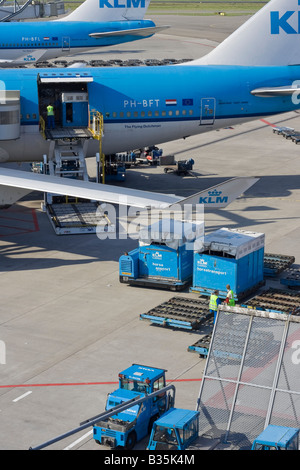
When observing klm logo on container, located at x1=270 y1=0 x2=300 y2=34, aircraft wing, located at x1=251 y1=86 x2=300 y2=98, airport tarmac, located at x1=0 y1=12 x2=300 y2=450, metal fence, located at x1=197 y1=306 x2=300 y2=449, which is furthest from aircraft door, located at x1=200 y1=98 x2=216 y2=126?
metal fence, located at x1=197 y1=306 x2=300 y2=449

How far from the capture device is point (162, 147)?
5341 centimetres

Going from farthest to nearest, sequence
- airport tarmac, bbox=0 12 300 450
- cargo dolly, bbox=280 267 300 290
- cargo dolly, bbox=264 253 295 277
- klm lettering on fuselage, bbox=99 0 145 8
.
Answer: klm lettering on fuselage, bbox=99 0 145 8
cargo dolly, bbox=264 253 295 277
cargo dolly, bbox=280 267 300 290
airport tarmac, bbox=0 12 300 450

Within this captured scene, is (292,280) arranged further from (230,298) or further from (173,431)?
(173,431)

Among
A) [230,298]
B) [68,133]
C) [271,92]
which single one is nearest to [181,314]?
[230,298]

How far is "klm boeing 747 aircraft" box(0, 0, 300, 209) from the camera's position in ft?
130

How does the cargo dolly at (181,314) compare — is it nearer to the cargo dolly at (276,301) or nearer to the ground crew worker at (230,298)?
the ground crew worker at (230,298)

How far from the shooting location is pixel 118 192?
32750mm

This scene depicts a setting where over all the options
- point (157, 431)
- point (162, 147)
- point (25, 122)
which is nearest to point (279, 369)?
point (157, 431)

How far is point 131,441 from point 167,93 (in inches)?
979

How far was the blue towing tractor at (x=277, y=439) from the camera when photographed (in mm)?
16953

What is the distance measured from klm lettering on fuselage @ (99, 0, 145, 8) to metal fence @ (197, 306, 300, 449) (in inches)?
2323

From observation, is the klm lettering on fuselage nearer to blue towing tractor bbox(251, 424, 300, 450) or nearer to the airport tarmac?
the airport tarmac

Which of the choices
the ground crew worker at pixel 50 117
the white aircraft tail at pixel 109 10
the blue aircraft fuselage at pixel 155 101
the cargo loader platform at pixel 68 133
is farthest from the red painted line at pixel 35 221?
the white aircraft tail at pixel 109 10

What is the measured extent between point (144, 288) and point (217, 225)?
8.14 metres
